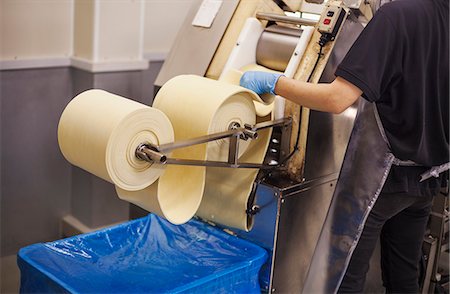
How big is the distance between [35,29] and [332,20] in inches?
58.1

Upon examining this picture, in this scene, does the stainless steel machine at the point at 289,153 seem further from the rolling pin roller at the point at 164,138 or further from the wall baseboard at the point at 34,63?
the wall baseboard at the point at 34,63

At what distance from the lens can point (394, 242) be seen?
208 cm

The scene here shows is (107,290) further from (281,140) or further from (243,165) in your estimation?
(281,140)

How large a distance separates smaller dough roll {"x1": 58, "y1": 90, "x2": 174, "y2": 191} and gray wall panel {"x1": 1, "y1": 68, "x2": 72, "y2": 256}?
3.98 feet

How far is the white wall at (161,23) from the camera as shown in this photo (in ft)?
9.73

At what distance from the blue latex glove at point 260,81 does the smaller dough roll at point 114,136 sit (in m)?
0.37

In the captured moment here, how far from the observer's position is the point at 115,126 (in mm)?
1339

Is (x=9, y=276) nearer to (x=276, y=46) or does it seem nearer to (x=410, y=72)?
(x=276, y=46)

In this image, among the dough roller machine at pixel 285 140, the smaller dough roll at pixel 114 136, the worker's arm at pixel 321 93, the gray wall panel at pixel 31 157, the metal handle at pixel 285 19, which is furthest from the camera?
the gray wall panel at pixel 31 157

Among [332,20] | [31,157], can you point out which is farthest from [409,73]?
[31,157]

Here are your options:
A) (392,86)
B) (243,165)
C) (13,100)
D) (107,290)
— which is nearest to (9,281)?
(13,100)

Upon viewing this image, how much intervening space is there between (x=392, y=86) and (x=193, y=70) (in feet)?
2.22

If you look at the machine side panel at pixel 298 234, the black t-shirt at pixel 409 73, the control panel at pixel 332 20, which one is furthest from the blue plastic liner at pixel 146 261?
the control panel at pixel 332 20

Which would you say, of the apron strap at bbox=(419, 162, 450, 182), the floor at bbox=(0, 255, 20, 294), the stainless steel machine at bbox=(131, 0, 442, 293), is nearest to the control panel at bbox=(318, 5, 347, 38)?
the stainless steel machine at bbox=(131, 0, 442, 293)
